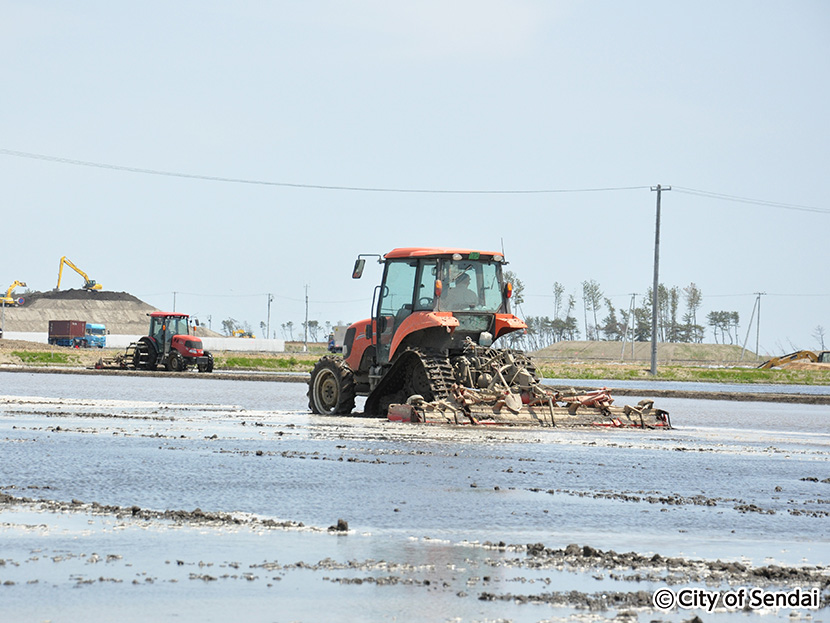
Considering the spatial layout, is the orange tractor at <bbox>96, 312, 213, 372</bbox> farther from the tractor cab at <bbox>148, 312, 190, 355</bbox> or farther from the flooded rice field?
the flooded rice field

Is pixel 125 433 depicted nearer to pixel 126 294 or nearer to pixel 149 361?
pixel 149 361

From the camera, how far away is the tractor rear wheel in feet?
70.1

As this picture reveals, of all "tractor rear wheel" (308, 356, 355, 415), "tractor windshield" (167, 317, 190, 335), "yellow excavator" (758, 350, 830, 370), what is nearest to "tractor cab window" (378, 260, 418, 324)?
"tractor rear wheel" (308, 356, 355, 415)

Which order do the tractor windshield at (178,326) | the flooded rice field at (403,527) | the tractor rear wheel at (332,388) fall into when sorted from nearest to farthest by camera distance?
the flooded rice field at (403,527) → the tractor rear wheel at (332,388) → the tractor windshield at (178,326)

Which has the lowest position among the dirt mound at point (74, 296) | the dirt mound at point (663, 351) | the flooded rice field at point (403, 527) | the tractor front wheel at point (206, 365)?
the flooded rice field at point (403, 527)

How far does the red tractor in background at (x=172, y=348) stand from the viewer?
4816 centimetres

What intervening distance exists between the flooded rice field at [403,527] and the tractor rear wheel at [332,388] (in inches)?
181

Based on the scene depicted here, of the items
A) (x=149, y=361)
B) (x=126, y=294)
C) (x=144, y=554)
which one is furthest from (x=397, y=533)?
(x=126, y=294)

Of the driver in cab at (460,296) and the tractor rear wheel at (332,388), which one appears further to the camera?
the tractor rear wheel at (332,388)

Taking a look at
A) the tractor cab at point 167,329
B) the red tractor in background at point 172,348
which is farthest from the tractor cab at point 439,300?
the tractor cab at point 167,329

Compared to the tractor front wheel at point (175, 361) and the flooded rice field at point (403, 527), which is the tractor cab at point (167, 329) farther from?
the flooded rice field at point (403, 527)

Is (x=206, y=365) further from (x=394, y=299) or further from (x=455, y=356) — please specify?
(x=455, y=356)

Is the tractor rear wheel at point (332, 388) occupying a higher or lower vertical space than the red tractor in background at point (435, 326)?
lower

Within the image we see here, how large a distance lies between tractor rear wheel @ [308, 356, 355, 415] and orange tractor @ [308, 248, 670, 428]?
0.50 meters
